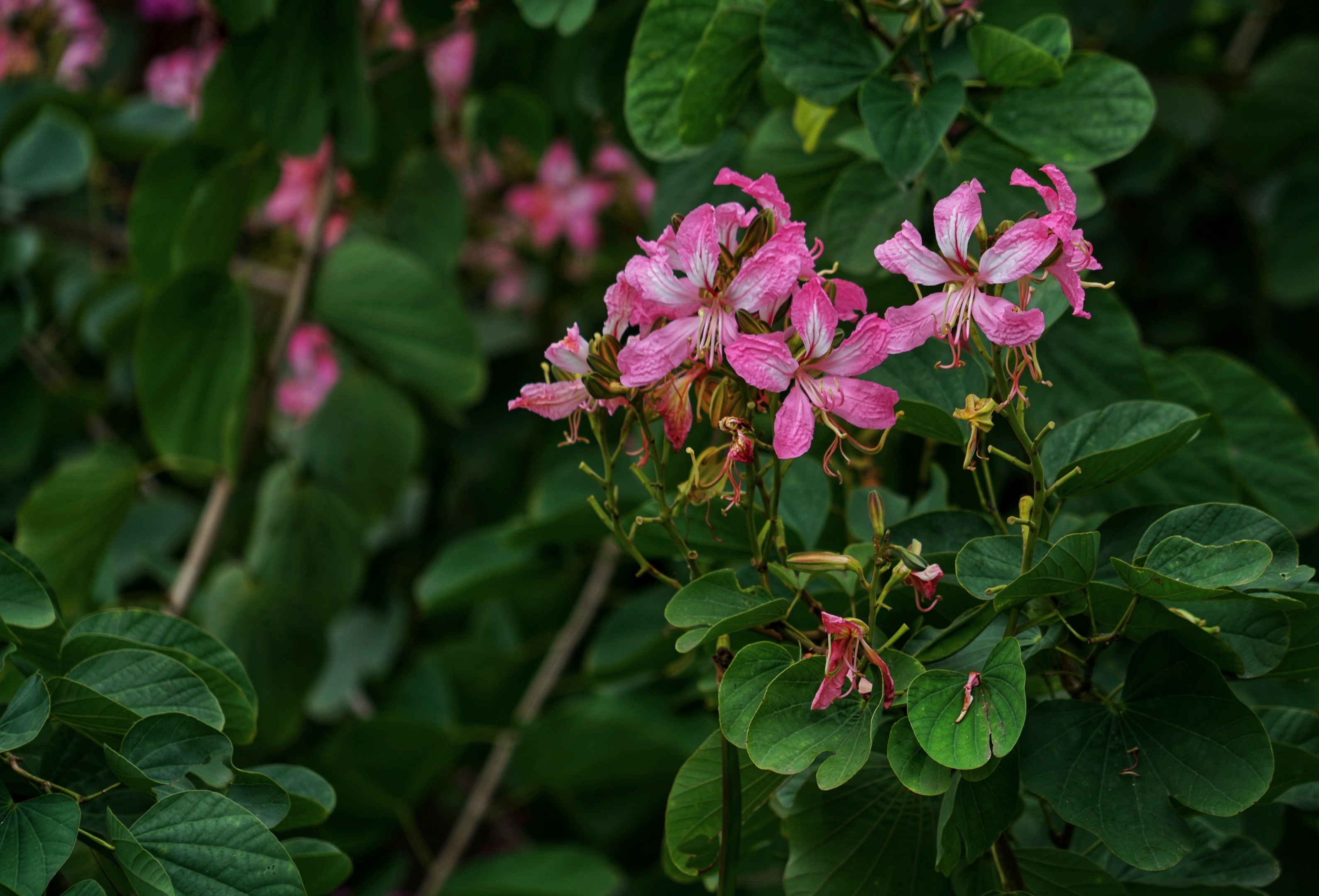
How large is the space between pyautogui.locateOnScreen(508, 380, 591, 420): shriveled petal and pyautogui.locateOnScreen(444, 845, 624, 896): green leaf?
0.54 metres

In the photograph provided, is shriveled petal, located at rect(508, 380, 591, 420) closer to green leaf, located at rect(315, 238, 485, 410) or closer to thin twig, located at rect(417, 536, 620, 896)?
thin twig, located at rect(417, 536, 620, 896)

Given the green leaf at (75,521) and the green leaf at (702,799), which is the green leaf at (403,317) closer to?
the green leaf at (75,521)

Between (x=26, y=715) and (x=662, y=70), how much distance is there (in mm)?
408

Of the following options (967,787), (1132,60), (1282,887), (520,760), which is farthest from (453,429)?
(967,787)

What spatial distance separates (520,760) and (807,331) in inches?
25.6

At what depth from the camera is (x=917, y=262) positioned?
35cm

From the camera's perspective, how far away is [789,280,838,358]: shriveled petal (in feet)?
1.12

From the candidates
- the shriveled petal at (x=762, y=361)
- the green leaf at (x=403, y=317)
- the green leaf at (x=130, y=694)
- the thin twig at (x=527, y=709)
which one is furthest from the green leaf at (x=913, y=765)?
the green leaf at (x=403, y=317)

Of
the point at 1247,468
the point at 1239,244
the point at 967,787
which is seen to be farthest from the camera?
the point at 1239,244

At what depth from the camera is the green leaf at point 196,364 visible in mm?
845

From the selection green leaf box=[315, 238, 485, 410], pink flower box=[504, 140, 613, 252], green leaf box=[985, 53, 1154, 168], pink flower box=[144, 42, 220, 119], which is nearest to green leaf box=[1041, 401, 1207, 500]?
green leaf box=[985, 53, 1154, 168]

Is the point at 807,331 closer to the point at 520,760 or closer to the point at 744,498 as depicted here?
the point at 744,498

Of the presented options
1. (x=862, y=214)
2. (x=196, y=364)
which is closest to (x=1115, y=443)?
(x=862, y=214)

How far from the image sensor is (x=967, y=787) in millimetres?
336
